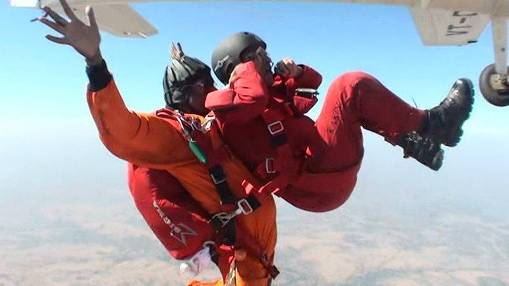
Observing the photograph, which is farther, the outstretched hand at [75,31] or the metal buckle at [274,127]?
the metal buckle at [274,127]

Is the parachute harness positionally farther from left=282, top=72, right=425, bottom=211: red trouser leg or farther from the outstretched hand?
the outstretched hand

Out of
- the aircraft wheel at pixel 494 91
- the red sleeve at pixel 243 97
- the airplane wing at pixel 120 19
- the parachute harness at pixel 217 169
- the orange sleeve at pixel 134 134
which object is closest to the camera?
the orange sleeve at pixel 134 134

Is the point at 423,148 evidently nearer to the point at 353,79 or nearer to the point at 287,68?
the point at 353,79

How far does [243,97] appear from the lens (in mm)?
2096

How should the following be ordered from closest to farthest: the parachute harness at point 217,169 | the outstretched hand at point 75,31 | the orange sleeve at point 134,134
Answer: the outstretched hand at point 75,31, the orange sleeve at point 134,134, the parachute harness at point 217,169

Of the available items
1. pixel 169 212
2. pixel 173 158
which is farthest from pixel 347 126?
pixel 169 212

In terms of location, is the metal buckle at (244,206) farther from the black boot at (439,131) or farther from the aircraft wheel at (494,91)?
the aircraft wheel at (494,91)

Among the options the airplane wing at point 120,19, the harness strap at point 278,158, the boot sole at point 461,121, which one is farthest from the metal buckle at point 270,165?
the airplane wing at point 120,19

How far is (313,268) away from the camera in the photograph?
360 ft

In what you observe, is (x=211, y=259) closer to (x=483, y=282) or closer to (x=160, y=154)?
(x=160, y=154)

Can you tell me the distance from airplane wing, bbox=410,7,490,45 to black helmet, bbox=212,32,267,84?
9.14 feet

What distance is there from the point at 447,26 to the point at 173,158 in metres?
3.73

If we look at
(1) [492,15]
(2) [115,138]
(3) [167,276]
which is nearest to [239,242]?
(2) [115,138]

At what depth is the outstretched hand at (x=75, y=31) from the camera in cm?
159
